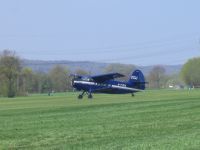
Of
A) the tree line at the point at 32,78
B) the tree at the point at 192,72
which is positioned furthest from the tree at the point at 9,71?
the tree at the point at 192,72

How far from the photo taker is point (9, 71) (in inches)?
5177

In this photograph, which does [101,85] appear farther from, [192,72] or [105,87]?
[192,72]

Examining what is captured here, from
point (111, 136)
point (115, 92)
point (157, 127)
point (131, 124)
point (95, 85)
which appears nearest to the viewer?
point (111, 136)

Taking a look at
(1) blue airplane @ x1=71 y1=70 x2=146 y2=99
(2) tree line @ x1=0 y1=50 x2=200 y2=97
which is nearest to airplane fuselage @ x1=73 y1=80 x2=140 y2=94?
(1) blue airplane @ x1=71 y1=70 x2=146 y2=99

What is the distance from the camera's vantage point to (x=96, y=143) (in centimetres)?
1522

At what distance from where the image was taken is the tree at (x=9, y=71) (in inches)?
5069

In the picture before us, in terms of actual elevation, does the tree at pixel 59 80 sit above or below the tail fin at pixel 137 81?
above

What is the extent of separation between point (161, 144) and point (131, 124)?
24.8ft

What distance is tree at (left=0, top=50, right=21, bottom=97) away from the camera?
5069 inches

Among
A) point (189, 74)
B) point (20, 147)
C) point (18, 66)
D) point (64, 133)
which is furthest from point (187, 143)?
point (189, 74)

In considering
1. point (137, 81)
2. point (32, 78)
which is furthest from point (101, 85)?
point (32, 78)

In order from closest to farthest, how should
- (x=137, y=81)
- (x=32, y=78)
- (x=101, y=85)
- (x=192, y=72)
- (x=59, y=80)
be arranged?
1. (x=101, y=85)
2. (x=137, y=81)
3. (x=32, y=78)
4. (x=59, y=80)
5. (x=192, y=72)

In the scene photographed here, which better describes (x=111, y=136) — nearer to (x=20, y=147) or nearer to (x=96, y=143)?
(x=96, y=143)

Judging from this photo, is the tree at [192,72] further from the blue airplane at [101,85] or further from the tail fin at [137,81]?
the blue airplane at [101,85]
